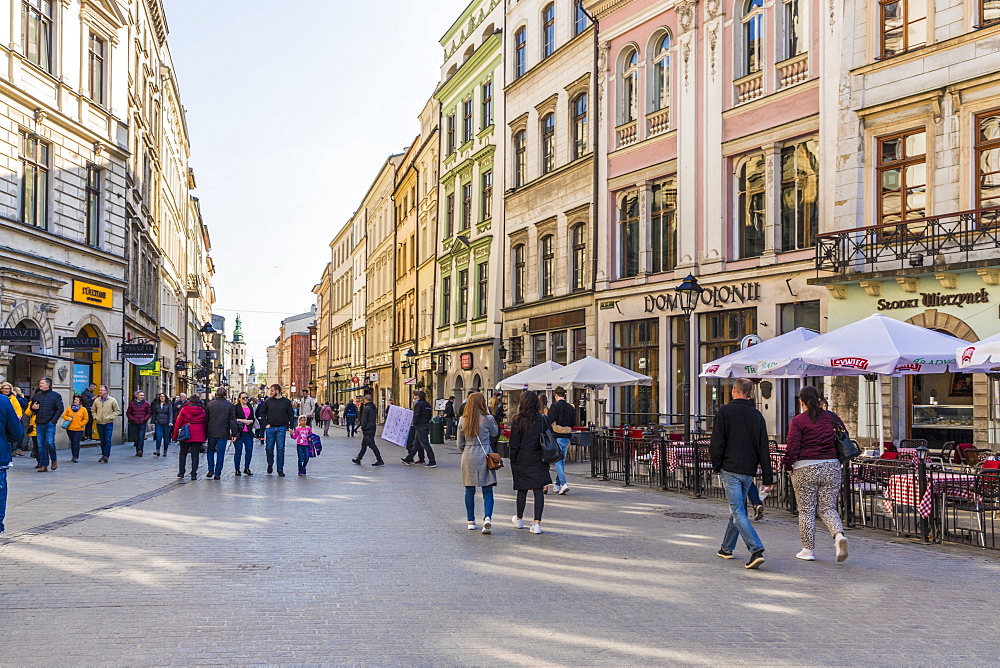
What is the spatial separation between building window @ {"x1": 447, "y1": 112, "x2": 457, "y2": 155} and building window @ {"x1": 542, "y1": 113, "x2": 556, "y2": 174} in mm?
10704

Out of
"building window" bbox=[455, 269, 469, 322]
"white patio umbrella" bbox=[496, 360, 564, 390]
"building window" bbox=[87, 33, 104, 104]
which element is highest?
"building window" bbox=[87, 33, 104, 104]

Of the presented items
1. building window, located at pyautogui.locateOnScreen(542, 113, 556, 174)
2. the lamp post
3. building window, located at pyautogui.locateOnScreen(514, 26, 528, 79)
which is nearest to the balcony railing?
the lamp post

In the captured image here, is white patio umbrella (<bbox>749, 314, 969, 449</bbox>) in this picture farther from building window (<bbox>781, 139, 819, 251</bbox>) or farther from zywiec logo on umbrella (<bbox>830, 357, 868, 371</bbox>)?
building window (<bbox>781, 139, 819, 251</bbox>)

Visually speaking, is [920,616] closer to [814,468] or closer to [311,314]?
[814,468]

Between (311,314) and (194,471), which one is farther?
(311,314)

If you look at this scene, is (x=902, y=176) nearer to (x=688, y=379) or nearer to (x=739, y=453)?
(x=688, y=379)

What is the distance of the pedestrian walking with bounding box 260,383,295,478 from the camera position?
63.3 feet

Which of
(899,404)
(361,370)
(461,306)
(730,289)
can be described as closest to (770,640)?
(899,404)

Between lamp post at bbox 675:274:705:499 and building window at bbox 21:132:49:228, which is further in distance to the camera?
building window at bbox 21:132:49:228

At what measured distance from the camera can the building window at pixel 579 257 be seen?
29.9 meters

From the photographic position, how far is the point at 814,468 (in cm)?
973

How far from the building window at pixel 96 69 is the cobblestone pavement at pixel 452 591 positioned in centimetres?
1836

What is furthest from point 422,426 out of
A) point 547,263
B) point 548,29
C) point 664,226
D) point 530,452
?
point 548,29

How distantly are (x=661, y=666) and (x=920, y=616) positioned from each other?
2579mm
